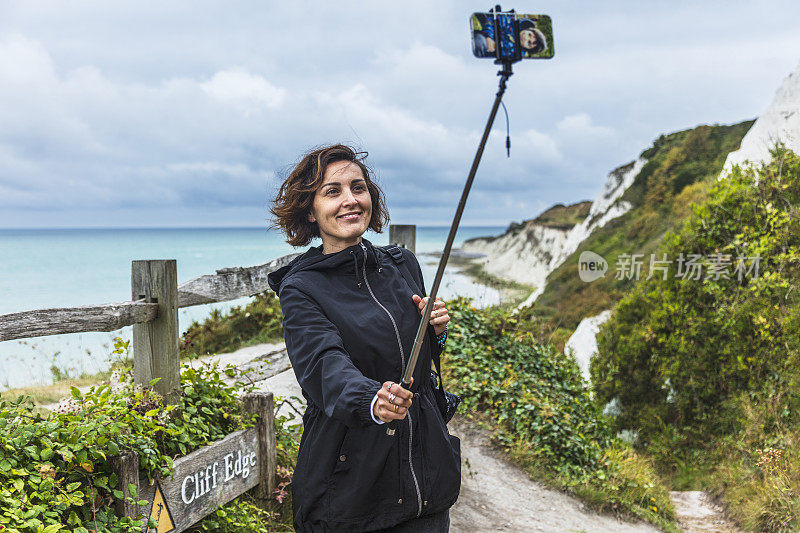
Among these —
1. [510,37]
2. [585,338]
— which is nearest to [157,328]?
[510,37]

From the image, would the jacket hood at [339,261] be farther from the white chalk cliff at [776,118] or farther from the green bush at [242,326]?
the white chalk cliff at [776,118]

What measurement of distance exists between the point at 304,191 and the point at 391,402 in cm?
95

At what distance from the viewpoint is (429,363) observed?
216 centimetres

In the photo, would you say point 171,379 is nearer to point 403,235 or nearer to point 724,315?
point 403,235

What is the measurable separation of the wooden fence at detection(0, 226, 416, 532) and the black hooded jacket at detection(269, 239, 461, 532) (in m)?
1.31

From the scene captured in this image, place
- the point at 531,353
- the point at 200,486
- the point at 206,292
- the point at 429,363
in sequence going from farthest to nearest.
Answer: the point at 531,353
the point at 206,292
the point at 200,486
the point at 429,363

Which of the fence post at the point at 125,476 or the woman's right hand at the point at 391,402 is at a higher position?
the woman's right hand at the point at 391,402

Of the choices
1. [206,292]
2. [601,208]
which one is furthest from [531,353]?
[601,208]

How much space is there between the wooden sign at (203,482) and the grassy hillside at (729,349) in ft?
15.7

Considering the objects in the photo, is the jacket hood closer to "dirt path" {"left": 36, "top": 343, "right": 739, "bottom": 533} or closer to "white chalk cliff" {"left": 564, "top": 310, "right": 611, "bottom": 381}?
"dirt path" {"left": 36, "top": 343, "right": 739, "bottom": 533}

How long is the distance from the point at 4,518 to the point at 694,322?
24.1ft

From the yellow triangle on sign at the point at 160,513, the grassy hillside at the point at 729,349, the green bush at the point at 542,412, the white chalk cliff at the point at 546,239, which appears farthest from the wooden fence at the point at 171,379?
the white chalk cliff at the point at 546,239

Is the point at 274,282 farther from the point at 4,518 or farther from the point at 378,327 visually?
the point at 4,518

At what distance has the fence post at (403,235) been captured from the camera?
252 inches
